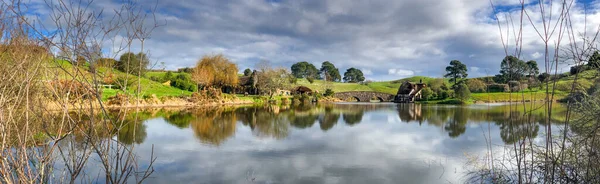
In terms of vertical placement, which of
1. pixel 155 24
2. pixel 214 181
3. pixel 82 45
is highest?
pixel 155 24

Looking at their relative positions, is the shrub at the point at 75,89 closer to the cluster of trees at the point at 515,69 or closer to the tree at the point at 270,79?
the cluster of trees at the point at 515,69

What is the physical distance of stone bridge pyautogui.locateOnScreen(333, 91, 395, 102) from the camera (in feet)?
258

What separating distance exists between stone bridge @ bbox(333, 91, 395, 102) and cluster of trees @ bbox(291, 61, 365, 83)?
48192mm

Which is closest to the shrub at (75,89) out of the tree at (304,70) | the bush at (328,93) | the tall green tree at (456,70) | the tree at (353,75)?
the bush at (328,93)

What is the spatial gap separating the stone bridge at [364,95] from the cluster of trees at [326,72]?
1897 inches

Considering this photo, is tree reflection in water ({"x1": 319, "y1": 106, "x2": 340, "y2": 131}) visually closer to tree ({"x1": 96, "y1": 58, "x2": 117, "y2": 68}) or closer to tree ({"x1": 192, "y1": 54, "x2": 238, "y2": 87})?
tree ({"x1": 96, "y1": 58, "x2": 117, "y2": 68})

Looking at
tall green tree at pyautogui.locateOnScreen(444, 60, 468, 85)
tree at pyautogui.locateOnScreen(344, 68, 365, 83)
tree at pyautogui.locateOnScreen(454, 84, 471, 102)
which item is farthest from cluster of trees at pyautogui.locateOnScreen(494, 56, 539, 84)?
tree at pyautogui.locateOnScreen(344, 68, 365, 83)

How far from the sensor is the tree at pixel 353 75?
434 ft

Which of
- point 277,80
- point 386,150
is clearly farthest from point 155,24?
point 277,80

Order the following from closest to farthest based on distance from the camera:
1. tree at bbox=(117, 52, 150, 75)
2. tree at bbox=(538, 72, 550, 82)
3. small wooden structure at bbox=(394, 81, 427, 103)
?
tree at bbox=(538, 72, 550, 82) < tree at bbox=(117, 52, 150, 75) < small wooden structure at bbox=(394, 81, 427, 103)

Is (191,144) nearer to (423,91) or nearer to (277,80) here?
(277,80)

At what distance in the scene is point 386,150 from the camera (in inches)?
526

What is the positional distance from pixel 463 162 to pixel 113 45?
10560mm

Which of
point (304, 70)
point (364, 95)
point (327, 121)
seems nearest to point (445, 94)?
point (364, 95)
